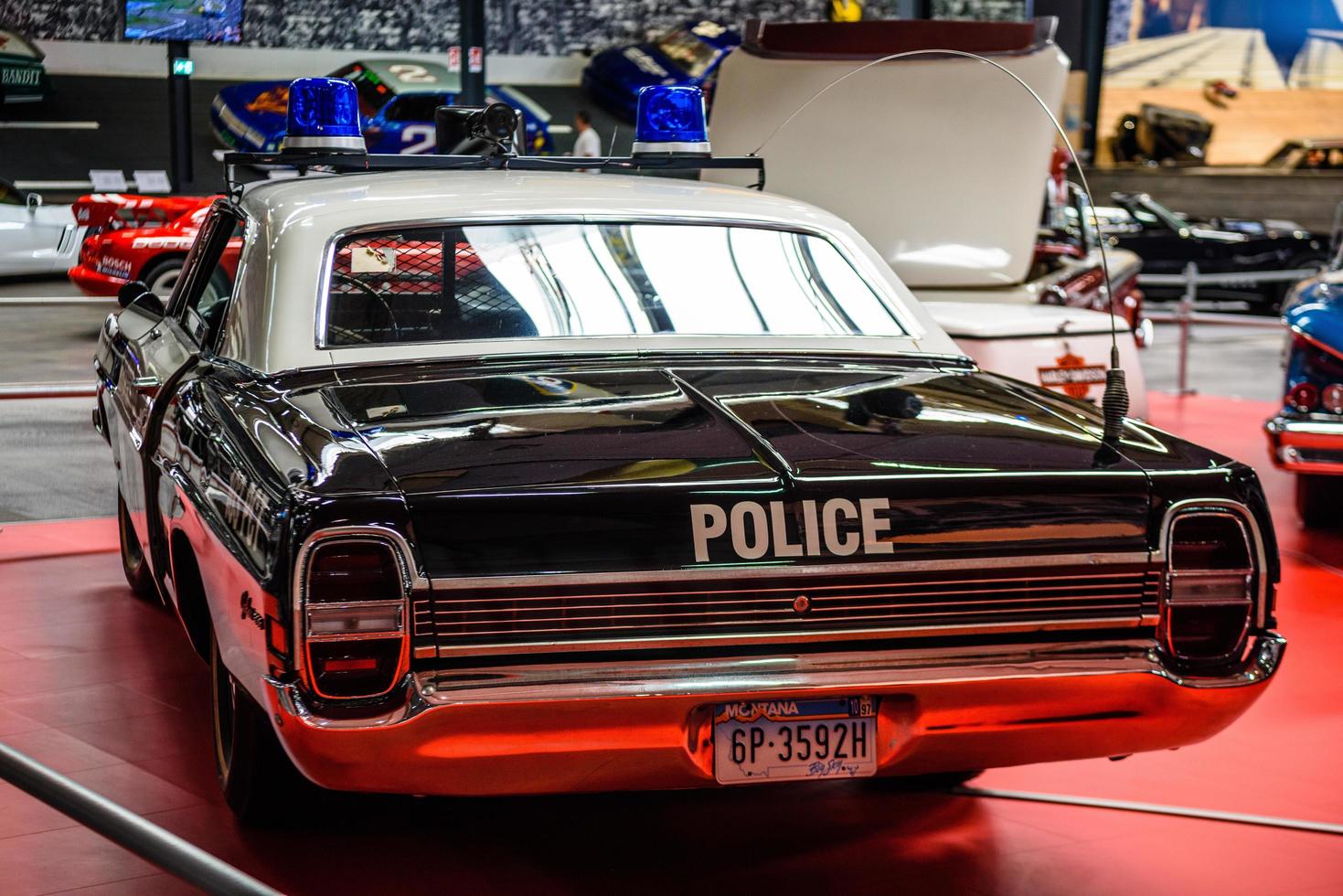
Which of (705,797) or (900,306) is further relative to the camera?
(900,306)

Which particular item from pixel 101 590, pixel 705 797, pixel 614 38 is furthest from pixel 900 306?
pixel 614 38

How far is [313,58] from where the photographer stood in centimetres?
1378

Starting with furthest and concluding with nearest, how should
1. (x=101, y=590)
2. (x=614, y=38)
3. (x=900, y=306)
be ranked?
(x=614, y=38) < (x=101, y=590) < (x=900, y=306)

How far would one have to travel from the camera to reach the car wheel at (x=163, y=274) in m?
11.0

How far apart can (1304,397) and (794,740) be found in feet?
15.4

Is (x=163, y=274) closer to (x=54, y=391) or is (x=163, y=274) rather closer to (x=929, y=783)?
(x=54, y=391)

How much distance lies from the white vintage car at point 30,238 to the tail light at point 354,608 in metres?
8.24

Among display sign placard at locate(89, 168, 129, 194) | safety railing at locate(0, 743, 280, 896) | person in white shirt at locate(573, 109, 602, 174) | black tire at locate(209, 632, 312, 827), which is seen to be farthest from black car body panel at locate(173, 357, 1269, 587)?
person in white shirt at locate(573, 109, 602, 174)

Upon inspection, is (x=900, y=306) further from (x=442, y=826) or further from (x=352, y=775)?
(x=352, y=775)

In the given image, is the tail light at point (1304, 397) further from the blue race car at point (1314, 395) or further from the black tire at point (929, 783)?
the black tire at point (929, 783)

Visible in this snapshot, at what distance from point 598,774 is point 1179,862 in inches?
56.6

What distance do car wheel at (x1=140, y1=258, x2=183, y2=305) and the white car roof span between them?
6.69 m

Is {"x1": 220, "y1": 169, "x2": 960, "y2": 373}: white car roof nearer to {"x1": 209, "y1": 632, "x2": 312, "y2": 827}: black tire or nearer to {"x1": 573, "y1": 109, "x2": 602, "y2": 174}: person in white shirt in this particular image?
{"x1": 209, "y1": 632, "x2": 312, "y2": 827}: black tire

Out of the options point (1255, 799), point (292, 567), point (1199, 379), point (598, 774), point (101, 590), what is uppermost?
point (292, 567)
